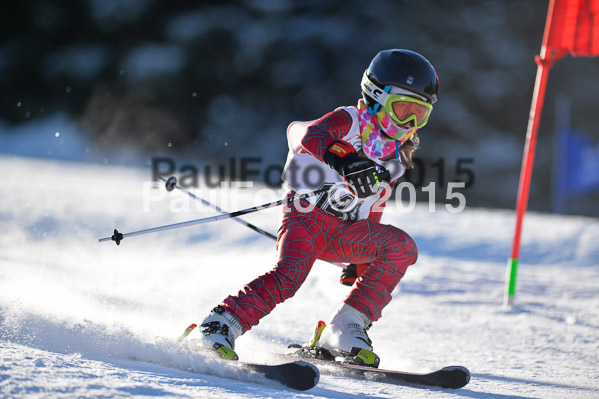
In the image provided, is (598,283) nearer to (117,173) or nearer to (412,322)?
(412,322)

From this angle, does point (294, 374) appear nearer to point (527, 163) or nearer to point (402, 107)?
point (402, 107)

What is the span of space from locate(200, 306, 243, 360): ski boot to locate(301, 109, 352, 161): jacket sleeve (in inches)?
28.3

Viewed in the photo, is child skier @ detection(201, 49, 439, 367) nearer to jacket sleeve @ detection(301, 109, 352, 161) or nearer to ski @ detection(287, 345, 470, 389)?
jacket sleeve @ detection(301, 109, 352, 161)

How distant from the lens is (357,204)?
2.84m

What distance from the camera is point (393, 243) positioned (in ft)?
9.00

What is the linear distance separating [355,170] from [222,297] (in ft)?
6.40

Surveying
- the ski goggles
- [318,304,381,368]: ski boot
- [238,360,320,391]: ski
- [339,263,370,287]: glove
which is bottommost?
[238,360,320,391]: ski

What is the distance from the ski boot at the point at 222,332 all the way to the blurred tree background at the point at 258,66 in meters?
18.0

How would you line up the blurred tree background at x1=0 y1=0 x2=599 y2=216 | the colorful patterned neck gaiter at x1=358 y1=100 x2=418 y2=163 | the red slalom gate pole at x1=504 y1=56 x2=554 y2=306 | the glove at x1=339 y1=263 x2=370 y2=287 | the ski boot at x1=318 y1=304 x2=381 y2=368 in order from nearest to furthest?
the ski boot at x1=318 y1=304 x2=381 y2=368
the colorful patterned neck gaiter at x1=358 y1=100 x2=418 y2=163
the glove at x1=339 y1=263 x2=370 y2=287
the red slalom gate pole at x1=504 y1=56 x2=554 y2=306
the blurred tree background at x1=0 y1=0 x2=599 y2=216

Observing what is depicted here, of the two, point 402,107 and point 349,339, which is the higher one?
point 402,107

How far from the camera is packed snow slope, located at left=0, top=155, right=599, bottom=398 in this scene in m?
2.16

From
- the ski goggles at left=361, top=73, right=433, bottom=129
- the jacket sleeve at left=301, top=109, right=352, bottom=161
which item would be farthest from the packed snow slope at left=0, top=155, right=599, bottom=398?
the ski goggles at left=361, top=73, right=433, bottom=129

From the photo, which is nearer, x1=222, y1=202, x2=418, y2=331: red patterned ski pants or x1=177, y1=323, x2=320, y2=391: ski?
x1=177, y1=323, x2=320, y2=391: ski

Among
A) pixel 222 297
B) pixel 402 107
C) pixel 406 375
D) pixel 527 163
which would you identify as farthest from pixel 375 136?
pixel 527 163
